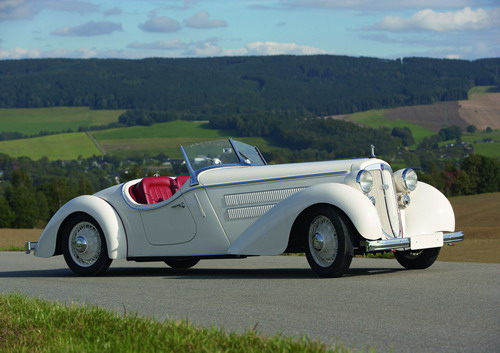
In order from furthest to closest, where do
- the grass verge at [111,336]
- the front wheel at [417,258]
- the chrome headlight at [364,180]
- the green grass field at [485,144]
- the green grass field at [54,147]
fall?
the green grass field at [54,147] → the green grass field at [485,144] → the front wheel at [417,258] → the chrome headlight at [364,180] → the grass verge at [111,336]

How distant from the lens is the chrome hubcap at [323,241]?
29.2ft

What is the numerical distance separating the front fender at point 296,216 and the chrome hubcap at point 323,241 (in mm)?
224

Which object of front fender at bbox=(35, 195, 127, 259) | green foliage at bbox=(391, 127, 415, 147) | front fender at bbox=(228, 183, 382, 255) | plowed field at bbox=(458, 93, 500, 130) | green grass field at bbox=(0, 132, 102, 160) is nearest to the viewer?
front fender at bbox=(228, 183, 382, 255)

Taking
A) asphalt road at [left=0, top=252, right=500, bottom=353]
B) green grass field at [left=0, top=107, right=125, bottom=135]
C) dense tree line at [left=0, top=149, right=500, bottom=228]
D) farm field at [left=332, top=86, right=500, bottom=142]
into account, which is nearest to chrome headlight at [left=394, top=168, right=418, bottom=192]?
asphalt road at [left=0, top=252, right=500, bottom=353]

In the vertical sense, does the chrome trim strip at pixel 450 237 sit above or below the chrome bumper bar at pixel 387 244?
below

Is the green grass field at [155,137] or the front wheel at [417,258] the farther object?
the green grass field at [155,137]

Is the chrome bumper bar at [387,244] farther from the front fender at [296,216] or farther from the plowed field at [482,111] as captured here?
the plowed field at [482,111]

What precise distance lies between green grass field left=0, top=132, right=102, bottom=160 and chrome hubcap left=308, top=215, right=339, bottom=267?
11074cm

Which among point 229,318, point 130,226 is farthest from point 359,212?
point 130,226

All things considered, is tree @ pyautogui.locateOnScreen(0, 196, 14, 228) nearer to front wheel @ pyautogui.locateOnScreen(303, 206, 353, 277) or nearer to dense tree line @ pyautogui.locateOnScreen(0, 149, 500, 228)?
dense tree line @ pyautogui.locateOnScreen(0, 149, 500, 228)

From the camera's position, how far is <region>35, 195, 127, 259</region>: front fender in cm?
1056

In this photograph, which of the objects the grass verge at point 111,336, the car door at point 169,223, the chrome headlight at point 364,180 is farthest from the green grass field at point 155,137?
the grass verge at point 111,336

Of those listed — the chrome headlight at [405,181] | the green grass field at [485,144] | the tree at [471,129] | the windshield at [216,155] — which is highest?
the windshield at [216,155]

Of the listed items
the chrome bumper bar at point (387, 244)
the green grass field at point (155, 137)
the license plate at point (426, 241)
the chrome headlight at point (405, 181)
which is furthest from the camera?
the green grass field at point (155, 137)
